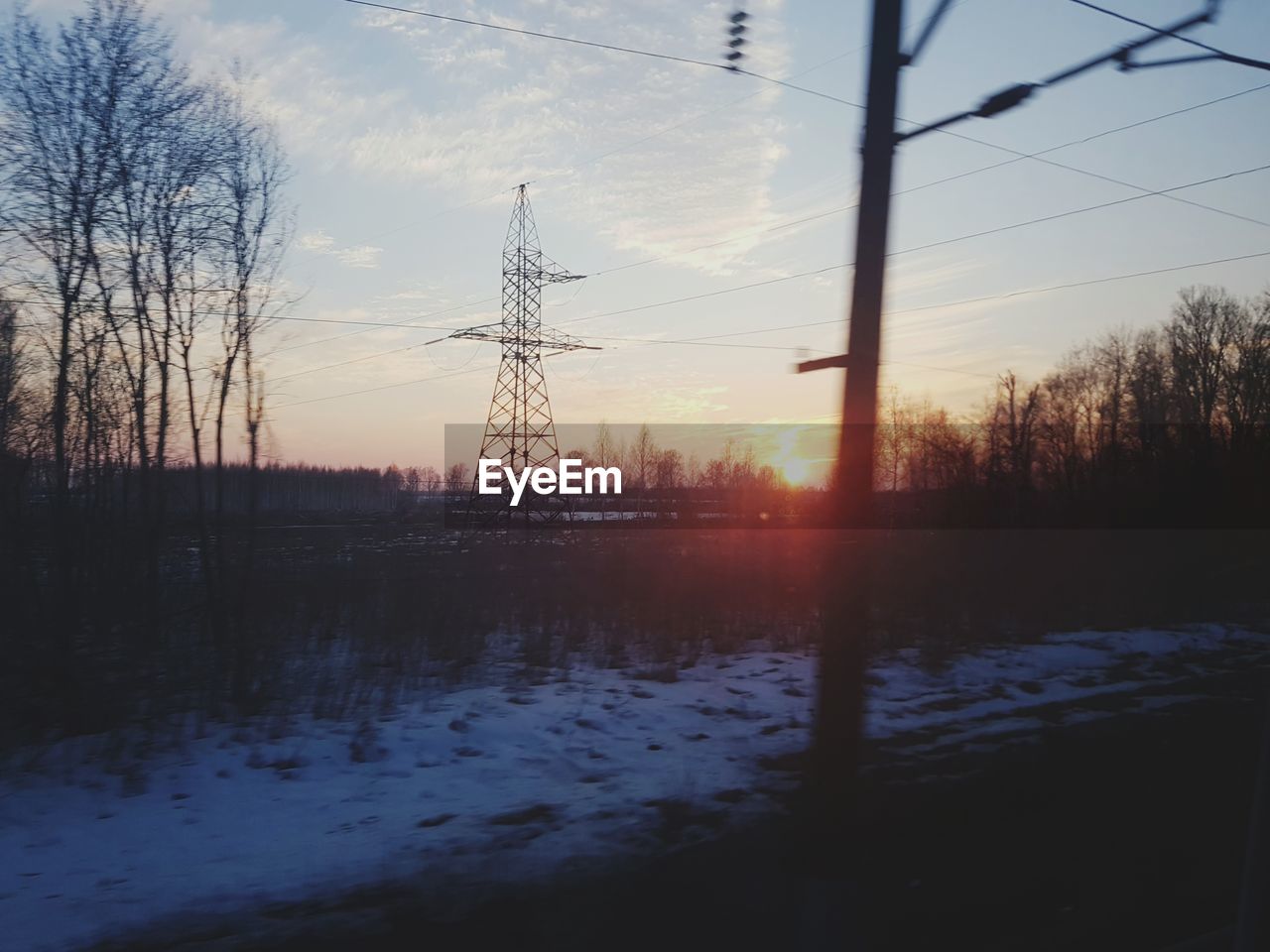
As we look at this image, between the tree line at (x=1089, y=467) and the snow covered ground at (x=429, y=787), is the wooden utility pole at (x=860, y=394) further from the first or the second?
the tree line at (x=1089, y=467)

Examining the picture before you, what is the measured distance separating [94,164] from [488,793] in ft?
30.2

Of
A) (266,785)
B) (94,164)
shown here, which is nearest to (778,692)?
(266,785)

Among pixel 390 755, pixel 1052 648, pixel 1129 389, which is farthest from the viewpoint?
pixel 1129 389

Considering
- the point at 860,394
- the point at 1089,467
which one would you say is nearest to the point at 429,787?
the point at 860,394

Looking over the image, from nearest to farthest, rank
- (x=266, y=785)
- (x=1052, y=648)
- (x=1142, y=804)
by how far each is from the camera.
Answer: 1. (x=1142, y=804)
2. (x=266, y=785)
3. (x=1052, y=648)

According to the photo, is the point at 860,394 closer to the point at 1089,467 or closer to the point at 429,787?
the point at 429,787

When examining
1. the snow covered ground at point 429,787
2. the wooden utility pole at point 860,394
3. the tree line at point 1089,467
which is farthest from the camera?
the tree line at point 1089,467

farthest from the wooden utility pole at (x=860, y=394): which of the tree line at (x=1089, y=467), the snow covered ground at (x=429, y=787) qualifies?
the tree line at (x=1089, y=467)

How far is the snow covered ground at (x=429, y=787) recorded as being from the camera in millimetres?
5754

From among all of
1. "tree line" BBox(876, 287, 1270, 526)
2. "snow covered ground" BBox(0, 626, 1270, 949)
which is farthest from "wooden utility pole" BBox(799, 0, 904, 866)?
"tree line" BBox(876, 287, 1270, 526)

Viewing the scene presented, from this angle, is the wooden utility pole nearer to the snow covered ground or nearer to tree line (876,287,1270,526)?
the snow covered ground

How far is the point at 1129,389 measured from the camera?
4456cm

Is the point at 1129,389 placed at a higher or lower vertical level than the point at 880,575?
higher

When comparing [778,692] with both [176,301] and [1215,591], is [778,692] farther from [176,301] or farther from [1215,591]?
[1215,591]
